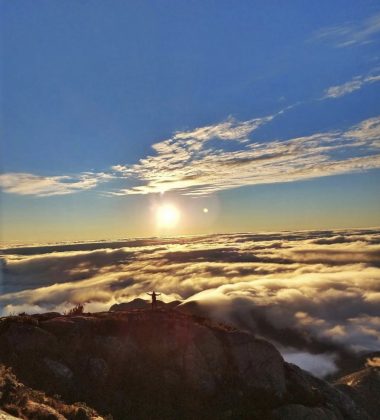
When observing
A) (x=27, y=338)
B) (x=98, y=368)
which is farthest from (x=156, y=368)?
(x=27, y=338)

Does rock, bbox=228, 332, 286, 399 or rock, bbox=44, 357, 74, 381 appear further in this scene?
rock, bbox=228, 332, 286, 399

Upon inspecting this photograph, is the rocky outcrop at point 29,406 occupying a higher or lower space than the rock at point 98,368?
higher

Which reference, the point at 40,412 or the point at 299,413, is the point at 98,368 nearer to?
the point at 40,412

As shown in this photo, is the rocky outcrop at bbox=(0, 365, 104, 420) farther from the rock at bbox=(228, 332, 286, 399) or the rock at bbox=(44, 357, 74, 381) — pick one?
the rock at bbox=(228, 332, 286, 399)

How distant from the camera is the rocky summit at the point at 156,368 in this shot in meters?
34.3

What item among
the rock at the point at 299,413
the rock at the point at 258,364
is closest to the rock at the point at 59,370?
the rock at the point at 258,364

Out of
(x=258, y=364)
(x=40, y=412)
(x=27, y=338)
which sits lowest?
(x=258, y=364)

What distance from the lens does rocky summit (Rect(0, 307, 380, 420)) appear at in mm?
34344

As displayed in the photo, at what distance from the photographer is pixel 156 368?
38.8 metres

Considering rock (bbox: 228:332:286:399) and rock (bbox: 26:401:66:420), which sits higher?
rock (bbox: 26:401:66:420)

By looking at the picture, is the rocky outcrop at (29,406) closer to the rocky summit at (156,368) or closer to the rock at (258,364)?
the rocky summit at (156,368)

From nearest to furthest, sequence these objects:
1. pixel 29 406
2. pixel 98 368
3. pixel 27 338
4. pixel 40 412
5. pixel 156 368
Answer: pixel 40 412 → pixel 29 406 → pixel 98 368 → pixel 27 338 → pixel 156 368

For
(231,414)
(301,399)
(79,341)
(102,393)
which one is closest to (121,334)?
(79,341)

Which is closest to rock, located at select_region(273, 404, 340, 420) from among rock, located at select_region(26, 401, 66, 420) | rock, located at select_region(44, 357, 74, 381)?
rock, located at select_region(44, 357, 74, 381)
